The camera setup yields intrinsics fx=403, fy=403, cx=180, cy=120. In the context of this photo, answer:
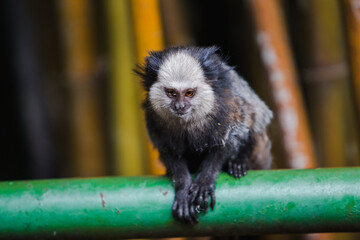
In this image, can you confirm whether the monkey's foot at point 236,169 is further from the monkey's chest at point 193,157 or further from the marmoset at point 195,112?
the monkey's chest at point 193,157

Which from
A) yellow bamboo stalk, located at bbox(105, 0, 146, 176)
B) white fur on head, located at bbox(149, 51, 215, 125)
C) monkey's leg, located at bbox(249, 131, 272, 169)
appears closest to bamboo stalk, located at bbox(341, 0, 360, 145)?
monkey's leg, located at bbox(249, 131, 272, 169)

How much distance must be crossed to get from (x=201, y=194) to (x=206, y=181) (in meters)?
0.10

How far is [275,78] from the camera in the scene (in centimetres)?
200

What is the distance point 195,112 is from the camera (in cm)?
164

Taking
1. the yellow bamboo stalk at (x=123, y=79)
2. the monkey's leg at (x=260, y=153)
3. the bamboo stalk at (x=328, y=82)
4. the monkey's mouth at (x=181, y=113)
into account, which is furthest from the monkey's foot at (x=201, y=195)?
the bamboo stalk at (x=328, y=82)

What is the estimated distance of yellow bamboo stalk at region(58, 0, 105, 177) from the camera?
2.41 m

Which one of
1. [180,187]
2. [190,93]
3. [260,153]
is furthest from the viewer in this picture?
[260,153]

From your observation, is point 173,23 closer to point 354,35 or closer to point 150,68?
point 150,68

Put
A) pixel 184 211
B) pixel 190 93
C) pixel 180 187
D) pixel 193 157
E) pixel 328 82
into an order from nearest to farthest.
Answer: pixel 184 211 < pixel 180 187 < pixel 190 93 < pixel 193 157 < pixel 328 82

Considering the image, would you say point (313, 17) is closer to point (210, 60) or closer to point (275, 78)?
point (275, 78)

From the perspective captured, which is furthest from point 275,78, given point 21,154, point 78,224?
point 21,154

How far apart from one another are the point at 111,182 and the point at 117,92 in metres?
1.12

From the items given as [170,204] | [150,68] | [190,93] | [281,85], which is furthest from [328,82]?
[170,204]

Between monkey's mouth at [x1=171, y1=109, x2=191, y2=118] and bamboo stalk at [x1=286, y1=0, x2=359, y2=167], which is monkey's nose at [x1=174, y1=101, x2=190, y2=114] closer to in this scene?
monkey's mouth at [x1=171, y1=109, x2=191, y2=118]
